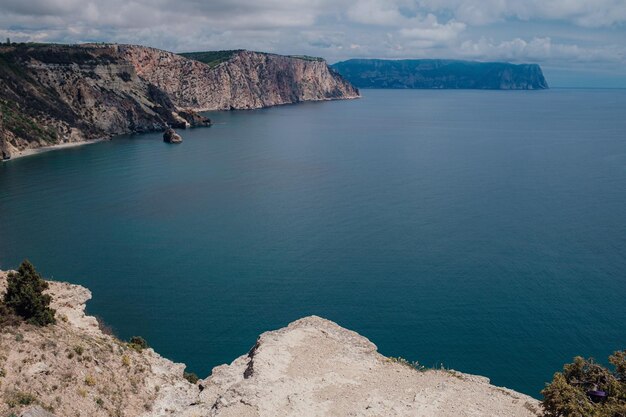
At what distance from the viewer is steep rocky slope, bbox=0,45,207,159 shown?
142625 millimetres

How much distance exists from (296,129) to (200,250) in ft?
434

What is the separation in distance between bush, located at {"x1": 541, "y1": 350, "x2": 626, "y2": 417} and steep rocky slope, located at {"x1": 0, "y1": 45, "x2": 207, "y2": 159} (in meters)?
126

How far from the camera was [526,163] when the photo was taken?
12381 cm

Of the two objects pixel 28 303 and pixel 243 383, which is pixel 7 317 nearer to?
pixel 28 303

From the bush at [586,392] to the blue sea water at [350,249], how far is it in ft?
38.2

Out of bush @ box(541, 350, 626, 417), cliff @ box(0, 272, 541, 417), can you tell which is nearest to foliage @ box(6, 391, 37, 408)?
cliff @ box(0, 272, 541, 417)

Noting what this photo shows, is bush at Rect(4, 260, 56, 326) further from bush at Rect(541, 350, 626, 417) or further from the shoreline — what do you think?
the shoreline

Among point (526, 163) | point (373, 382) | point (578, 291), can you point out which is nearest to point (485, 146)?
point (526, 163)

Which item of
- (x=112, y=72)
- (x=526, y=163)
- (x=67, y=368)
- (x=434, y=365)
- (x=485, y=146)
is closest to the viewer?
(x=67, y=368)

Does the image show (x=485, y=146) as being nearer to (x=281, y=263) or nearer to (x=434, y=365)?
(x=281, y=263)

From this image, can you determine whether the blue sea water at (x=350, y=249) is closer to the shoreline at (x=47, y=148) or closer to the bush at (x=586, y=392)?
the shoreline at (x=47, y=148)

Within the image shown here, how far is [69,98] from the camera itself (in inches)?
6594

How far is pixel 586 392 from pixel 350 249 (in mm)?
39641

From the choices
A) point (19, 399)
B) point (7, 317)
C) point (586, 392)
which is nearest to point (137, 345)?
point (7, 317)
